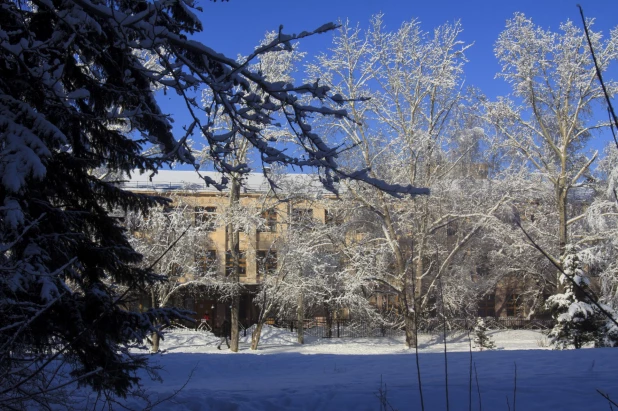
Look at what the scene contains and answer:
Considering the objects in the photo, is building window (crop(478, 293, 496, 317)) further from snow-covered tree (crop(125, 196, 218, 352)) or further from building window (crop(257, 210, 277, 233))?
snow-covered tree (crop(125, 196, 218, 352))

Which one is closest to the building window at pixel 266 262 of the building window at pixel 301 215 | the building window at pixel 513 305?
the building window at pixel 301 215

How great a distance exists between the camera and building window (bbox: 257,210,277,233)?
81.8 feet

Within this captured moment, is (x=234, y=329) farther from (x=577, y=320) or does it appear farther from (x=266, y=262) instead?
(x=577, y=320)

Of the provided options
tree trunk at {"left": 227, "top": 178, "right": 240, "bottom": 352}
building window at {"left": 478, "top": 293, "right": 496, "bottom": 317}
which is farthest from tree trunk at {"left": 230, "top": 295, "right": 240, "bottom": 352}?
building window at {"left": 478, "top": 293, "right": 496, "bottom": 317}

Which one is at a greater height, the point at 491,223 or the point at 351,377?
the point at 491,223

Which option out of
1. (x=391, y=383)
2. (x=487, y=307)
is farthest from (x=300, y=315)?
(x=391, y=383)

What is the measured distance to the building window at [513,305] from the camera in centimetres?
3391

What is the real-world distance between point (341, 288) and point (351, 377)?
1710cm

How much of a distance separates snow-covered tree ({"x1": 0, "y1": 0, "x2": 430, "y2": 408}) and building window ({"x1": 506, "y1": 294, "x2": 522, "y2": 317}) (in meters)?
30.8

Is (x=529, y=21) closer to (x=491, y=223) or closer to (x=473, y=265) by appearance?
(x=491, y=223)

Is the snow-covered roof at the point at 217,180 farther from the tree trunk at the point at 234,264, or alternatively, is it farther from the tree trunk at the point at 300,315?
the tree trunk at the point at 300,315

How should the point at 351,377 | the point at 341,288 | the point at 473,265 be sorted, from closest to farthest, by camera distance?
the point at 351,377, the point at 341,288, the point at 473,265

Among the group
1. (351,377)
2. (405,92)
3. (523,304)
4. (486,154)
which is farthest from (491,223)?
(351,377)

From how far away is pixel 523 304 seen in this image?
1319 inches
